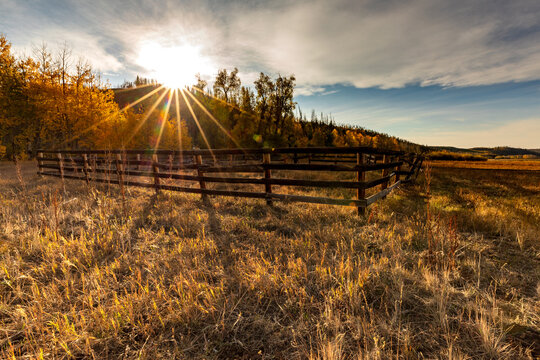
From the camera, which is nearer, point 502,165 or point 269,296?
point 269,296

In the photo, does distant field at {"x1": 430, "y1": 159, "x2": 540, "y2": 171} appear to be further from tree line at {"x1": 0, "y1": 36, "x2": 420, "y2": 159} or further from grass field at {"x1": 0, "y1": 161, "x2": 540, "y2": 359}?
grass field at {"x1": 0, "y1": 161, "x2": 540, "y2": 359}

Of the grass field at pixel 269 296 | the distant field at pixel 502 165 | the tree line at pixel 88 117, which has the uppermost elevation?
the tree line at pixel 88 117

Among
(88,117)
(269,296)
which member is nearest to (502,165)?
(269,296)

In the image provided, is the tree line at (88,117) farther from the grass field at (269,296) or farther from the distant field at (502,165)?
the grass field at (269,296)

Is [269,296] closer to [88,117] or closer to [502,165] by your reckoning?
[88,117]

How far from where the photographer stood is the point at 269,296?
8.65 ft

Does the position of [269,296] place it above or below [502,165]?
below

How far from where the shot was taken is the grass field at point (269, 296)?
1.97m

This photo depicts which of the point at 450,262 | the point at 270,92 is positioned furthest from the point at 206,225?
the point at 270,92

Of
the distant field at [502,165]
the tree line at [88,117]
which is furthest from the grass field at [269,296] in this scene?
the distant field at [502,165]

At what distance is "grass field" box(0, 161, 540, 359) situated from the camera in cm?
197

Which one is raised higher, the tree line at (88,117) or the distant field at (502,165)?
the tree line at (88,117)

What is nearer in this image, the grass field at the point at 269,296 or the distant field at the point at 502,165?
the grass field at the point at 269,296

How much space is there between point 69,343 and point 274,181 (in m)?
4.87
